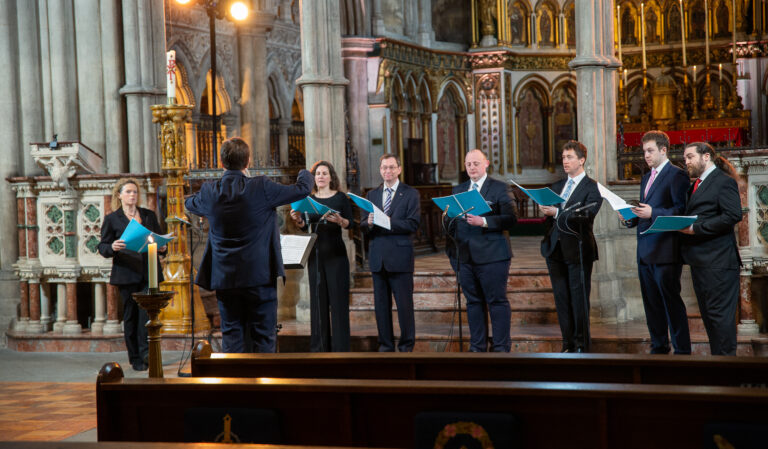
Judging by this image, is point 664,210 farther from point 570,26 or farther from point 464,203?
point 570,26

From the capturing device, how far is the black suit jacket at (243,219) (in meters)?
4.93

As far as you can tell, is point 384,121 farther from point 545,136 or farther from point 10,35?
point 10,35

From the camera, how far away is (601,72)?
7.72 metres

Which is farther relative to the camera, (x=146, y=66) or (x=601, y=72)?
(x=146, y=66)

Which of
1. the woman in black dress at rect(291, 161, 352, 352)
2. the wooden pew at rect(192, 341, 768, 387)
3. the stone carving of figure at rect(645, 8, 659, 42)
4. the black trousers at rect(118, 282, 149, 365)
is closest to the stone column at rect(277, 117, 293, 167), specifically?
the stone carving of figure at rect(645, 8, 659, 42)

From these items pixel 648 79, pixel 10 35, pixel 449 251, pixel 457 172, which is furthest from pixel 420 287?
pixel 648 79

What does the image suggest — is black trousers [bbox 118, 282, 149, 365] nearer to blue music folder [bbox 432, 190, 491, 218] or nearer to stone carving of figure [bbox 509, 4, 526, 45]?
blue music folder [bbox 432, 190, 491, 218]

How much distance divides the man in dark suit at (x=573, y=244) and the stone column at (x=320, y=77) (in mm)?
2587

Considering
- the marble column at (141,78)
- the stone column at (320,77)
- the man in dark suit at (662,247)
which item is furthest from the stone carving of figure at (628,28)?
the man in dark suit at (662,247)

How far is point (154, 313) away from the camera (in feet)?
11.8

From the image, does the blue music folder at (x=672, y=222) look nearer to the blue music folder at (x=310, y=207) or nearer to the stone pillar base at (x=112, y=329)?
the blue music folder at (x=310, y=207)

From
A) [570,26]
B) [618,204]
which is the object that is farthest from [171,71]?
[570,26]

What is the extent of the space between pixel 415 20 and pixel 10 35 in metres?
7.12

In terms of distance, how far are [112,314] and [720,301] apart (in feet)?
16.9
